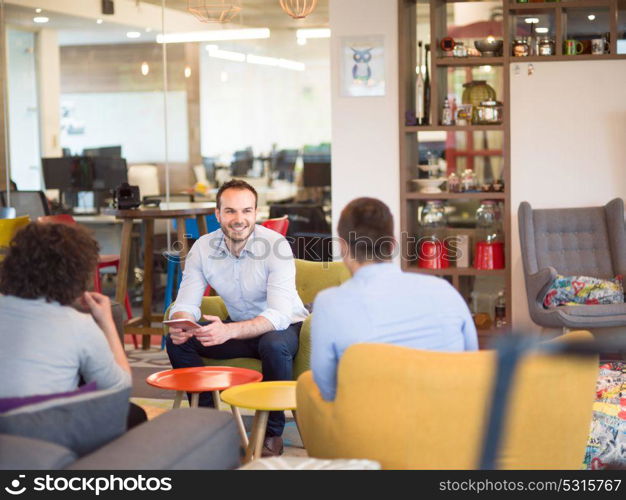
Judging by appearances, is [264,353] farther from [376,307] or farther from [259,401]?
[376,307]

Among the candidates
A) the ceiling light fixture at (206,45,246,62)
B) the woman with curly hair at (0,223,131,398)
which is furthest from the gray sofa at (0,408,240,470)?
the ceiling light fixture at (206,45,246,62)

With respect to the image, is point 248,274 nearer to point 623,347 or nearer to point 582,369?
point 582,369

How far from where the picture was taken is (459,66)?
6.92 m

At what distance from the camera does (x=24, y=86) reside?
814 cm

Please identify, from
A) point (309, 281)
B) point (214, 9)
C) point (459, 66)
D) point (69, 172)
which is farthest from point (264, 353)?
point (69, 172)

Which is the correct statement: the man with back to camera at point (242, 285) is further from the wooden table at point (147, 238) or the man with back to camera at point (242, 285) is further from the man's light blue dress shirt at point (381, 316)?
the wooden table at point (147, 238)

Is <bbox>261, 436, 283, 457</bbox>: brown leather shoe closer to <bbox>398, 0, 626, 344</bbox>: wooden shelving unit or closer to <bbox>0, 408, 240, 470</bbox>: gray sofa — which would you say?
<bbox>0, 408, 240, 470</bbox>: gray sofa

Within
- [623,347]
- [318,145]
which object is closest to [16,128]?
[318,145]

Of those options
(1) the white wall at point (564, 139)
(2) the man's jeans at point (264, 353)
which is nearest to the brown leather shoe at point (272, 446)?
(2) the man's jeans at point (264, 353)

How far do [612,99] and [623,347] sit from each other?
5.98 metres

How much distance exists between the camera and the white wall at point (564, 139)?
22.0 ft

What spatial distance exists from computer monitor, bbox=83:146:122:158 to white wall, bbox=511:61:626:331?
322 centimetres

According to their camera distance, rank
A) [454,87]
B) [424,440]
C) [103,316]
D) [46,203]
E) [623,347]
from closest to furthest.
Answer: [623,347] → [424,440] → [103,316] → [454,87] → [46,203]

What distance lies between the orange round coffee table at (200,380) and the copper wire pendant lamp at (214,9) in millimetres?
4154
